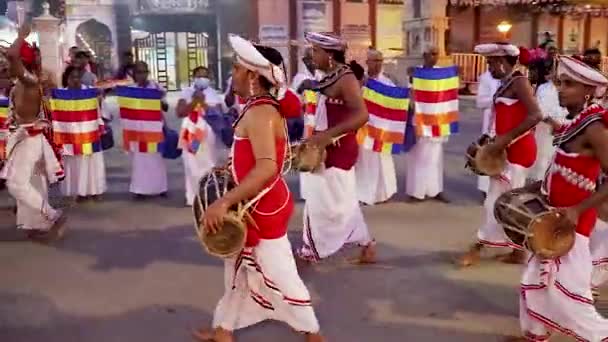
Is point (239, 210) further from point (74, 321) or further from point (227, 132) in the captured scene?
point (227, 132)

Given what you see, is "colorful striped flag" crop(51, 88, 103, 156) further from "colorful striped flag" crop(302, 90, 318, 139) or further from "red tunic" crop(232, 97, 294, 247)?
"red tunic" crop(232, 97, 294, 247)

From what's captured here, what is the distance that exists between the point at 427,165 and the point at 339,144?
3.07 metres

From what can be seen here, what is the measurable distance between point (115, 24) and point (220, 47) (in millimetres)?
3521

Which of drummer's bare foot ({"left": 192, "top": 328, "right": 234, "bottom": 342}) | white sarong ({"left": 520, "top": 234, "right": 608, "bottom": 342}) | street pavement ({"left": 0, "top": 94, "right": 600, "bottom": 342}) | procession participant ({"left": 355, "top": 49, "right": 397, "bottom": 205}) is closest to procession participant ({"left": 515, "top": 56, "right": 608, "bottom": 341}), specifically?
white sarong ({"left": 520, "top": 234, "right": 608, "bottom": 342})

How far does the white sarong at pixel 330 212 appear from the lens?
5.15m

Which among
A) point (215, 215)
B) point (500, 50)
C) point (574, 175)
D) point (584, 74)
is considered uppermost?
point (500, 50)

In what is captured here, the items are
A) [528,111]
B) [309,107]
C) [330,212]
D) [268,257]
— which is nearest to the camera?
[268,257]

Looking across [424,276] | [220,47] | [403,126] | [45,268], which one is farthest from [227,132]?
[220,47]

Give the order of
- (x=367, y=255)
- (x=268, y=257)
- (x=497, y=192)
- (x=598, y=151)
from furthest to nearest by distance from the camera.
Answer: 1. (x=367, y=255)
2. (x=497, y=192)
3. (x=268, y=257)
4. (x=598, y=151)

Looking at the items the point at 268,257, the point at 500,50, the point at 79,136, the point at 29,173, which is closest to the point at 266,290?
the point at 268,257

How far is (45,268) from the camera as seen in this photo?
18.6 feet

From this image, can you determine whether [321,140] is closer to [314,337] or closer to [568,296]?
[314,337]

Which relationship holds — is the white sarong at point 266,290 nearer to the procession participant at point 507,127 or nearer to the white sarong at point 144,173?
the procession participant at point 507,127

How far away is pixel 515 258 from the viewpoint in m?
5.62
